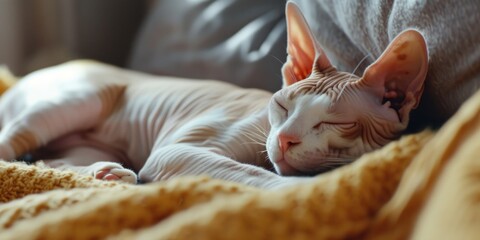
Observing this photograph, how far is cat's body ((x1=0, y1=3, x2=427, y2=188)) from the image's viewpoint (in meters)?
0.87

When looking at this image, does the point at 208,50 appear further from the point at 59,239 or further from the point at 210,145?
the point at 59,239

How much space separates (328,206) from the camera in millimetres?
591

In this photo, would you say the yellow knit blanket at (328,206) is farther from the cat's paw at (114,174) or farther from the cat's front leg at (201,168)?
the cat's paw at (114,174)

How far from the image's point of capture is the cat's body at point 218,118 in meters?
0.87

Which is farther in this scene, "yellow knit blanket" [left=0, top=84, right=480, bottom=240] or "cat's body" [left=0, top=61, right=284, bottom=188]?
"cat's body" [left=0, top=61, right=284, bottom=188]

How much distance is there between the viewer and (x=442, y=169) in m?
0.57

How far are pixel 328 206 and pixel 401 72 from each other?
1.12ft

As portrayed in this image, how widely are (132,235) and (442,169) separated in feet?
0.92

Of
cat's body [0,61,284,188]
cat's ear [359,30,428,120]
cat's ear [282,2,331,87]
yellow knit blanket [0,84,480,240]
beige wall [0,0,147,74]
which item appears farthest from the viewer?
beige wall [0,0,147,74]

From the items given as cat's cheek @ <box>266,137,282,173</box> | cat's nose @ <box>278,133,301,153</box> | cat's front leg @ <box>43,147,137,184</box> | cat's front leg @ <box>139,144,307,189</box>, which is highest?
cat's nose @ <box>278,133,301,153</box>

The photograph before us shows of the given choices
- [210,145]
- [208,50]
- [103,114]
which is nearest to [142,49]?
[208,50]

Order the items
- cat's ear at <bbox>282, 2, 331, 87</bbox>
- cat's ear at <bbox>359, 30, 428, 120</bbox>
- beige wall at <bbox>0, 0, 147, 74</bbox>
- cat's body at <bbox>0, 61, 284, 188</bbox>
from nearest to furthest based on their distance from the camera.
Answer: cat's ear at <bbox>359, 30, 428, 120</bbox>, cat's ear at <bbox>282, 2, 331, 87</bbox>, cat's body at <bbox>0, 61, 284, 188</bbox>, beige wall at <bbox>0, 0, 147, 74</bbox>

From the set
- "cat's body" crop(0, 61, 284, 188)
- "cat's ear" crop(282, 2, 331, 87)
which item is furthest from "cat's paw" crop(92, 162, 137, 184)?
"cat's ear" crop(282, 2, 331, 87)

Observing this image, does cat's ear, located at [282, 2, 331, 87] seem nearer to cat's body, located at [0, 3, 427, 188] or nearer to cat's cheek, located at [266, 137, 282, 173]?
cat's body, located at [0, 3, 427, 188]
